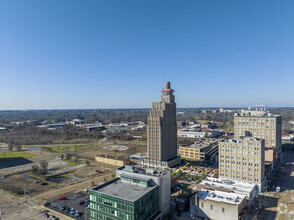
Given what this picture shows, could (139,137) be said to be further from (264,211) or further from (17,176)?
(264,211)

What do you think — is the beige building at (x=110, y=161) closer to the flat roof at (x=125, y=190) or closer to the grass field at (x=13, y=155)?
the grass field at (x=13, y=155)

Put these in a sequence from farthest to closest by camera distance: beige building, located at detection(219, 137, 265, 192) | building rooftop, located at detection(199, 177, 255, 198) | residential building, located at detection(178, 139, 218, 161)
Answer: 1. residential building, located at detection(178, 139, 218, 161)
2. beige building, located at detection(219, 137, 265, 192)
3. building rooftop, located at detection(199, 177, 255, 198)

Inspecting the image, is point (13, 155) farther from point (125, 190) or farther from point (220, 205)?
point (220, 205)

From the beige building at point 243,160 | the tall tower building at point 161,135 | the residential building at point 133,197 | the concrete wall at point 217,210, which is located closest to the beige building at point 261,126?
the tall tower building at point 161,135

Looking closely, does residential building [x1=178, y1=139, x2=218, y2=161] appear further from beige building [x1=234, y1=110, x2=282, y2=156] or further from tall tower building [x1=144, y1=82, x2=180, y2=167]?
beige building [x1=234, y1=110, x2=282, y2=156]

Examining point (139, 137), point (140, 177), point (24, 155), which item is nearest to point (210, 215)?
point (140, 177)

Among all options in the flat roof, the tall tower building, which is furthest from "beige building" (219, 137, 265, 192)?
the flat roof
